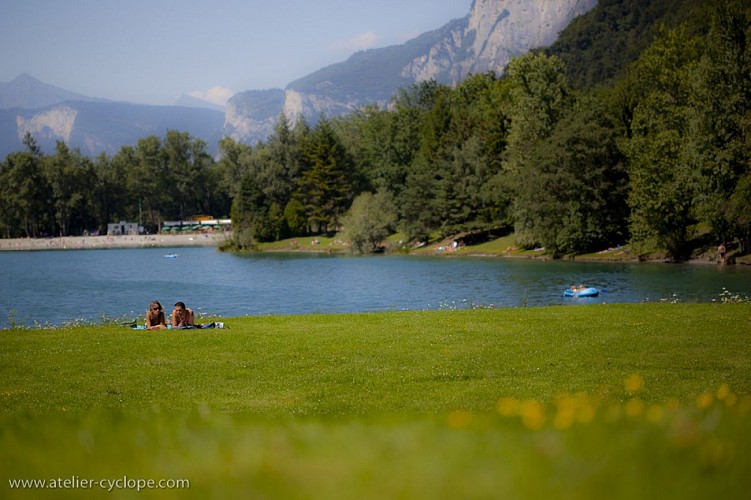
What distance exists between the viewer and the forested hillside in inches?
2142

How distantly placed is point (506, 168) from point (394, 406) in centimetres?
Answer: 7164

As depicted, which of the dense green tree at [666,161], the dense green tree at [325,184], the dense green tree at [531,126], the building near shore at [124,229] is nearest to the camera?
the dense green tree at [666,161]

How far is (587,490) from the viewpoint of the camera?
4141mm

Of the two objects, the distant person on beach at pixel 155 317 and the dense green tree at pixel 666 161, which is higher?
the dense green tree at pixel 666 161

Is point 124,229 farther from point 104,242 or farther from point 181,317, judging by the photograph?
point 181,317

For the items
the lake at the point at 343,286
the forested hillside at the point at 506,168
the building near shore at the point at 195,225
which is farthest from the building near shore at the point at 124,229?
the lake at the point at 343,286

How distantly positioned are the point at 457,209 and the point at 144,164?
100 meters

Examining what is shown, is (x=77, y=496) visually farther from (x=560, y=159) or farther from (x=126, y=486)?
(x=560, y=159)

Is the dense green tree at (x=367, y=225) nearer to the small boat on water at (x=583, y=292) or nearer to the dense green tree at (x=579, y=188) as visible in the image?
the dense green tree at (x=579, y=188)

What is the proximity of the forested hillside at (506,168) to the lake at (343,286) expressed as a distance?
6.45 meters

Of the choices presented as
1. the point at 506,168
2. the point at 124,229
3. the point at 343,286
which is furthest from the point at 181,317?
the point at 124,229

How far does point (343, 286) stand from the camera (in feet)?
172

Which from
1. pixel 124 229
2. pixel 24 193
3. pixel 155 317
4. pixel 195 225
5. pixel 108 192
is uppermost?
pixel 108 192

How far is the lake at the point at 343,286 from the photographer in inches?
1531
